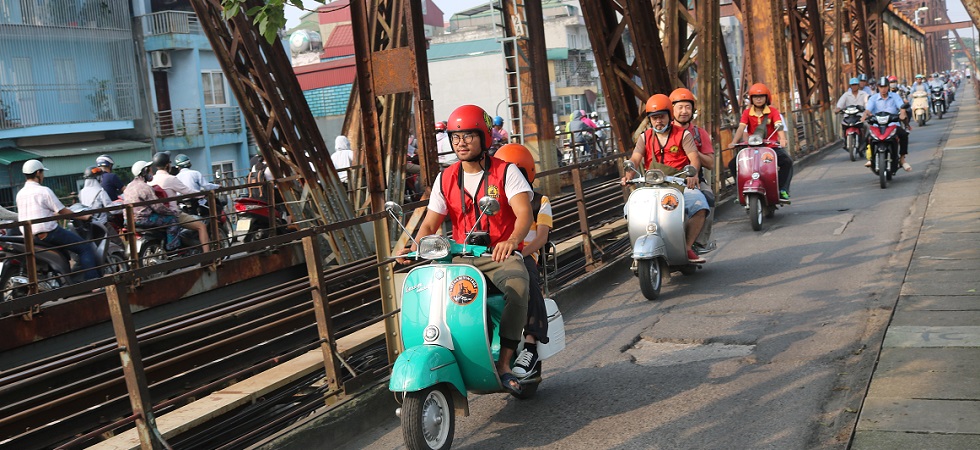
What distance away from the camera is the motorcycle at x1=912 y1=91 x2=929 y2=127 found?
36.5 metres

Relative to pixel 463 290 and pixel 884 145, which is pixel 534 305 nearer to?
pixel 463 290

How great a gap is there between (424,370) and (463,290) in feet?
1.66

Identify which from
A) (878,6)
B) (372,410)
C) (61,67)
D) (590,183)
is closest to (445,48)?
(878,6)

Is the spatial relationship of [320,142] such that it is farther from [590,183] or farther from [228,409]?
[590,183]

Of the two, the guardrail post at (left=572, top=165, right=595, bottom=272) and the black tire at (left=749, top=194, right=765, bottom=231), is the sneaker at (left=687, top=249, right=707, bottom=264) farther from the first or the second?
the black tire at (left=749, top=194, right=765, bottom=231)

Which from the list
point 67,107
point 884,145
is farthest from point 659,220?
point 67,107

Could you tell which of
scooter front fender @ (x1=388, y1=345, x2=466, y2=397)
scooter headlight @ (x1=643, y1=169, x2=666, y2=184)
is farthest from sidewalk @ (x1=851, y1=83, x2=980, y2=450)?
scooter headlight @ (x1=643, y1=169, x2=666, y2=184)

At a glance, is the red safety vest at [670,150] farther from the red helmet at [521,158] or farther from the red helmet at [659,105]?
the red helmet at [521,158]

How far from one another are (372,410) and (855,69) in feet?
107

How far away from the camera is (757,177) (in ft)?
40.7

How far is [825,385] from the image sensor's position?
568 centimetres

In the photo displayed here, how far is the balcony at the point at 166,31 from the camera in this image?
3200 centimetres

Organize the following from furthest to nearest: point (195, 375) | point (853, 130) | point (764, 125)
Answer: point (853, 130) < point (764, 125) < point (195, 375)

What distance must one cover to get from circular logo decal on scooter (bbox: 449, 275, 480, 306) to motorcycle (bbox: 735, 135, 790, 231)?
7.87m
